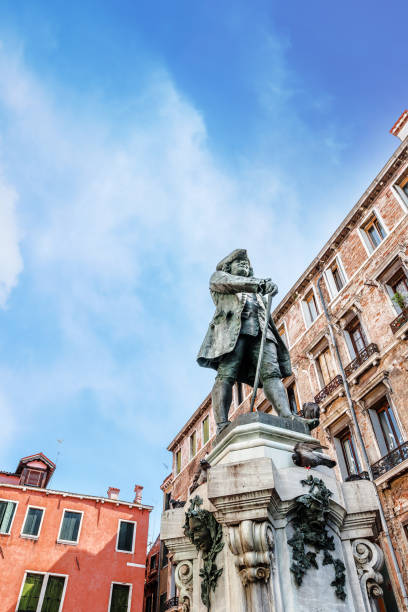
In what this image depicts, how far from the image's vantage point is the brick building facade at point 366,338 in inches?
517

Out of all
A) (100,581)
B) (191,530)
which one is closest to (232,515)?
(191,530)

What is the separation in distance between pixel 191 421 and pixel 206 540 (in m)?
24.6

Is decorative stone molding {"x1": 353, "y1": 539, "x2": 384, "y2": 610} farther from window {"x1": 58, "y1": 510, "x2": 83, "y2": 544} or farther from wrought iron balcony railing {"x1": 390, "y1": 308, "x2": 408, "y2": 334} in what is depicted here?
window {"x1": 58, "y1": 510, "x2": 83, "y2": 544}

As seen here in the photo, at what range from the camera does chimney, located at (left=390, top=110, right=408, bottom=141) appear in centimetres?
1800

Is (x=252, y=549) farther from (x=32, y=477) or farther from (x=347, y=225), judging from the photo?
(x=32, y=477)

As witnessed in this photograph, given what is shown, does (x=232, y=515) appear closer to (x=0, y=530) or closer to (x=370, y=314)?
(x=370, y=314)

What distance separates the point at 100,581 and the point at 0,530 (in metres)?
5.22

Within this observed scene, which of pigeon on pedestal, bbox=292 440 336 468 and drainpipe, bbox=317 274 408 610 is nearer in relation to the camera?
pigeon on pedestal, bbox=292 440 336 468

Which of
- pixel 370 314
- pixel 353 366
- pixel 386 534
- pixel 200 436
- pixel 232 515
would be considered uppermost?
pixel 200 436

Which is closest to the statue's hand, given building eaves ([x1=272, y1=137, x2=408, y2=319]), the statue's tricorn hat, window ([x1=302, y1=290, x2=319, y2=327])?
the statue's tricorn hat

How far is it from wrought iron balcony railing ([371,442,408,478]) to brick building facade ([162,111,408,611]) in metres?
0.03

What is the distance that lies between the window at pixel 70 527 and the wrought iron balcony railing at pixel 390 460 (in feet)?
51.9

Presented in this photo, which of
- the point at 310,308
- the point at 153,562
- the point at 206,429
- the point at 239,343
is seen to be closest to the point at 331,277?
the point at 310,308

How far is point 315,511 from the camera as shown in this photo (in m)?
3.16
